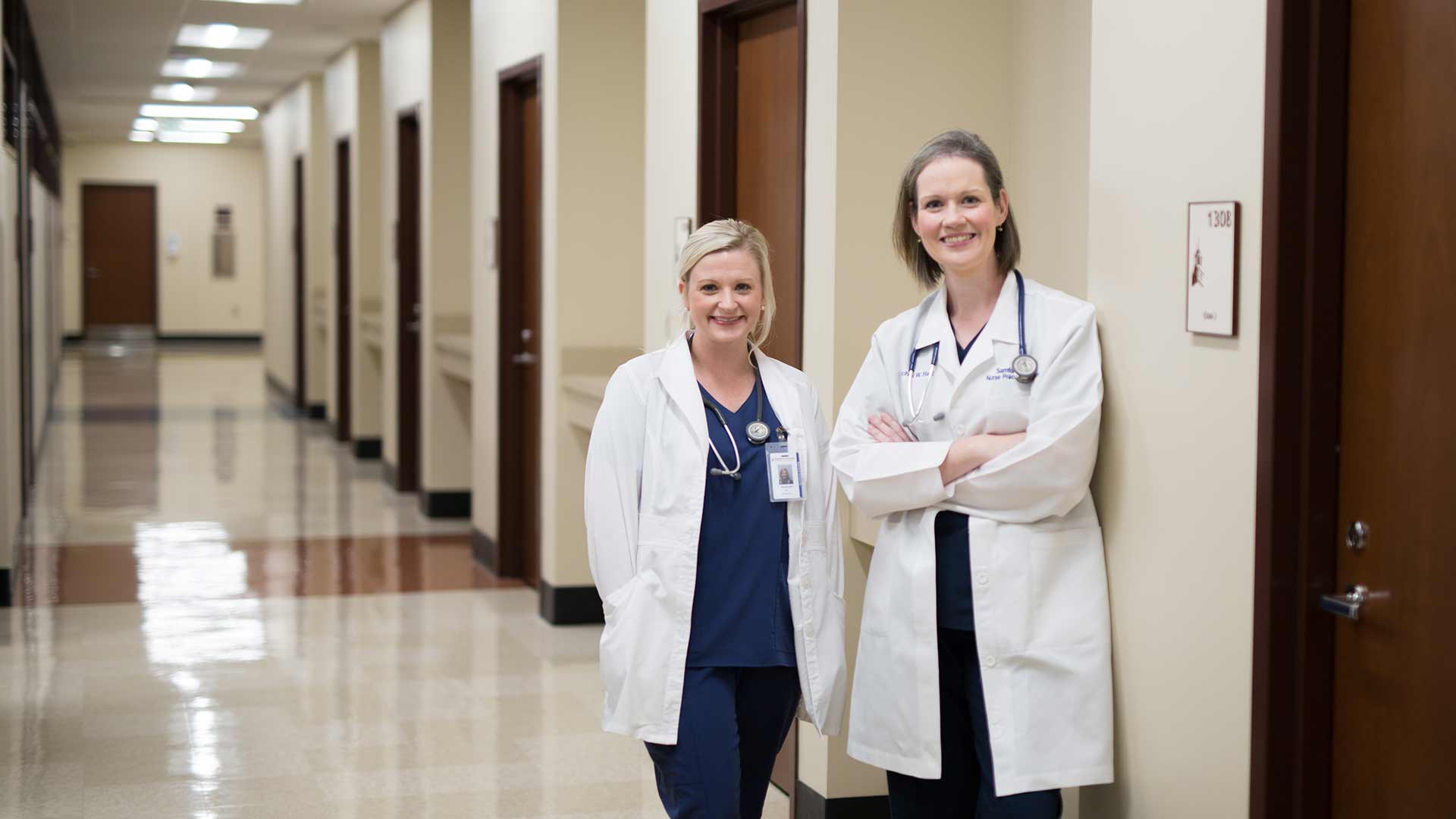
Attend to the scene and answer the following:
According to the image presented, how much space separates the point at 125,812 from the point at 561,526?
2617mm

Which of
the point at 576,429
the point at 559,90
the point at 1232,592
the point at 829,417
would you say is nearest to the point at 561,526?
the point at 576,429

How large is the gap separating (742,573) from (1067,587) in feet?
1.87

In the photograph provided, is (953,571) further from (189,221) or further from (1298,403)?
(189,221)

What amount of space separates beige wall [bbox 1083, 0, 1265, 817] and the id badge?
533mm

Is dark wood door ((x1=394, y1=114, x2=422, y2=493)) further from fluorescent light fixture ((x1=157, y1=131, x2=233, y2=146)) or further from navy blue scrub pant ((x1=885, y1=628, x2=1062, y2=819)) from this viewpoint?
fluorescent light fixture ((x1=157, y1=131, x2=233, y2=146))

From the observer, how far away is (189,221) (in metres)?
25.5

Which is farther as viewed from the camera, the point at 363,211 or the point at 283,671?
the point at 363,211

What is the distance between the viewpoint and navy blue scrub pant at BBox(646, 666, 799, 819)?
2.67 m

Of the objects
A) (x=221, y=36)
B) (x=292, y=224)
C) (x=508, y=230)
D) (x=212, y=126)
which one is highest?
(x=212, y=126)

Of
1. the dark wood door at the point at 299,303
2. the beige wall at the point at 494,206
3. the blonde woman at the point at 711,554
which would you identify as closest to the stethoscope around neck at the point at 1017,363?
the blonde woman at the point at 711,554

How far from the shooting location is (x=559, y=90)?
21.2ft

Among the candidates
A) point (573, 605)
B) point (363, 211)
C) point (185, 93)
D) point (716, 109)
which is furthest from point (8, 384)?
point (185, 93)

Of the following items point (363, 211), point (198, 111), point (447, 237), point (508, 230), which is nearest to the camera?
point (508, 230)

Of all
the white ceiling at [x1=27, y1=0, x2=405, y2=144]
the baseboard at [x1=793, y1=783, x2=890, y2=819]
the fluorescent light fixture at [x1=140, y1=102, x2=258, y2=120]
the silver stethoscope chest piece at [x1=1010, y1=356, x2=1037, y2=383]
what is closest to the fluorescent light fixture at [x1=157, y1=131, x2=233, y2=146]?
the fluorescent light fixture at [x1=140, y1=102, x2=258, y2=120]
